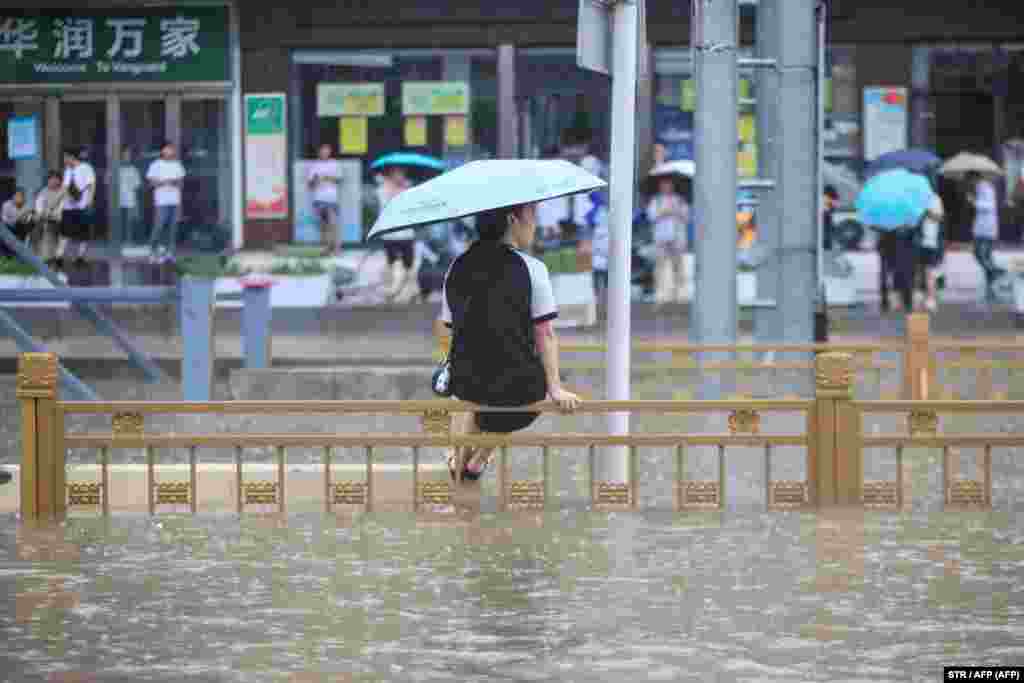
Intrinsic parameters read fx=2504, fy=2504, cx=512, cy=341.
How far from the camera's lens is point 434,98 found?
33344mm

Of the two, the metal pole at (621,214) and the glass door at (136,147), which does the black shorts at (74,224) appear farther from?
the metal pole at (621,214)

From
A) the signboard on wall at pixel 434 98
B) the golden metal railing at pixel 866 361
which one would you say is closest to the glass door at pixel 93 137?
the signboard on wall at pixel 434 98

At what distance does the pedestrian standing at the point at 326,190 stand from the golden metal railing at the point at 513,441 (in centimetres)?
2107

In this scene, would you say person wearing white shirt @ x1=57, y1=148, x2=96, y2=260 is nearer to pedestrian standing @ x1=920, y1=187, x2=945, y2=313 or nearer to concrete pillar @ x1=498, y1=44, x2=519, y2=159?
concrete pillar @ x1=498, y1=44, x2=519, y2=159

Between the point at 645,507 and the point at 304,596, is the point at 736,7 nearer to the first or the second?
the point at 645,507

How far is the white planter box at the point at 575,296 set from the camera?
27.1 metres

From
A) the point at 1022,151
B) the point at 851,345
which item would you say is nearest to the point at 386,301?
the point at 1022,151

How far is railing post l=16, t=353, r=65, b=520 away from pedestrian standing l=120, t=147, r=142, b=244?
75.7 ft

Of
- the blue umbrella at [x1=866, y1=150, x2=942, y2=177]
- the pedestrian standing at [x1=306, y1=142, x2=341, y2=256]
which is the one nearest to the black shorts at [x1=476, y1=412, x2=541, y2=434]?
the blue umbrella at [x1=866, y1=150, x2=942, y2=177]

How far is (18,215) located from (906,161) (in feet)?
37.5

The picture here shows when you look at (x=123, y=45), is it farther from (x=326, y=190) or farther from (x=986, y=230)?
(x=986, y=230)

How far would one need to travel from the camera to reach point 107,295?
19219 mm

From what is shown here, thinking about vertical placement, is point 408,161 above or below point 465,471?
above

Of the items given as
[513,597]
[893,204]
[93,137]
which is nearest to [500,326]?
[513,597]
